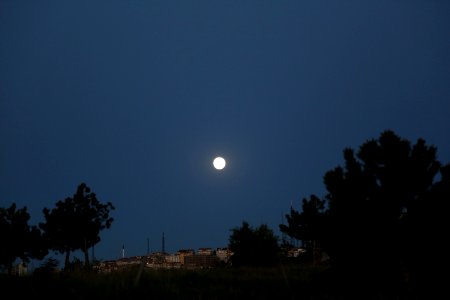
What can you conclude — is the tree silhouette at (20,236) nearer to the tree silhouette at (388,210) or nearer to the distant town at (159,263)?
the distant town at (159,263)

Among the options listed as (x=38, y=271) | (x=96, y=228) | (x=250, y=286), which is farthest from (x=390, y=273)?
(x=96, y=228)

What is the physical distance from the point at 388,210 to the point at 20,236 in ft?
103

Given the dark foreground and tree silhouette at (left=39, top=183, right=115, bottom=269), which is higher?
tree silhouette at (left=39, top=183, right=115, bottom=269)

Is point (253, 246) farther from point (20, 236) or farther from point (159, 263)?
point (20, 236)

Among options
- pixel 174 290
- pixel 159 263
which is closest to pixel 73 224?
pixel 159 263

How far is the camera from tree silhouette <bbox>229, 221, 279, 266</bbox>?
1308 inches

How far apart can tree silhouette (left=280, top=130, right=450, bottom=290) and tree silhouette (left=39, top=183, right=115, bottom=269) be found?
2811cm

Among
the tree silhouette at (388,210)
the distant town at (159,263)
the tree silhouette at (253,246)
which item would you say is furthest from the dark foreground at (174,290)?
the tree silhouette at (253,246)

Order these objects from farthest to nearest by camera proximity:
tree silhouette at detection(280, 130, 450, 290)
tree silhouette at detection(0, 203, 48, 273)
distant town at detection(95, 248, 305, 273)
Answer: tree silhouette at detection(0, 203, 48, 273), distant town at detection(95, 248, 305, 273), tree silhouette at detection(280, 130, 450, 290)

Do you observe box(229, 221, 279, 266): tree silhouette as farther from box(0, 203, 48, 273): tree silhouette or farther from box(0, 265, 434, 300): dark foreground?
box(0, 265, 434, 300): dark foreground

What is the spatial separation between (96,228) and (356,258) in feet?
97.6

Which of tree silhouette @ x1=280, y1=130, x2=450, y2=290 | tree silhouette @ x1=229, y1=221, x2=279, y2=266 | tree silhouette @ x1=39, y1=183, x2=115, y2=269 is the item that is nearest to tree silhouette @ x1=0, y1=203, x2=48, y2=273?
tree silhouette @ x1=39, y1=183, x2=115, y2=269

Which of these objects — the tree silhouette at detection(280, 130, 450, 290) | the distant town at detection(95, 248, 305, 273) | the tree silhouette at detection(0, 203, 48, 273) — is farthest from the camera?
the tree silhouette at detection(0, 203, 48, 273)

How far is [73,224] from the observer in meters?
34.6
